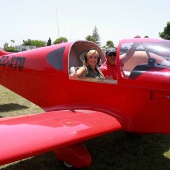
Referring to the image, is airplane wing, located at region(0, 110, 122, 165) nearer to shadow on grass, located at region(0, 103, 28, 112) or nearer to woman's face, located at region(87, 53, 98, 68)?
A: woman's face, located at region(87, 53, 98, 68)

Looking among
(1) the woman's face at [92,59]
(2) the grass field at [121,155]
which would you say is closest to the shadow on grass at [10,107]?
(2) the grass field at [121,155]

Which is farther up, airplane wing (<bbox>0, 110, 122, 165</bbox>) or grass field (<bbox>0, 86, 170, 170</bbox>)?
airplane wing (<bbox>0, 110, 122, 165</bbox>)

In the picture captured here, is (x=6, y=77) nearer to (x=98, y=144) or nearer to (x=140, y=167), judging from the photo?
(x=98, y=144)

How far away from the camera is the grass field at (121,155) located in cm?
356

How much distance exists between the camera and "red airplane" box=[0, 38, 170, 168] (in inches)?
101

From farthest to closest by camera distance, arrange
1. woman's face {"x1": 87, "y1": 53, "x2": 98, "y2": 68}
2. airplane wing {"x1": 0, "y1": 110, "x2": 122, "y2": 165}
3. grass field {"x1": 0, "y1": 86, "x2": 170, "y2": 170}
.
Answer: woman's face {"x1": 87, "y1": 53, "x2": 98, "y2": 68} < grass field {"x1": 0, "y1": 86, "x2": 170, "y2": 170} < airplane wing {"x1": 0, "y1": 110, "x2": 122, "y2": 165}

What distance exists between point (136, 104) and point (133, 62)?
22.6 inches

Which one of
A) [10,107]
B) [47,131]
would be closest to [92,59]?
[47,131]

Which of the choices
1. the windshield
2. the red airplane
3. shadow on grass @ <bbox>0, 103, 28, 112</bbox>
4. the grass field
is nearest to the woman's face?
the red airplane

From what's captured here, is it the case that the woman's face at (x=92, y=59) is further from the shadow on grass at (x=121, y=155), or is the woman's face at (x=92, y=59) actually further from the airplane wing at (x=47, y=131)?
the shadow on grass at (x=121, y=155)

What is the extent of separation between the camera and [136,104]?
336 centimetres

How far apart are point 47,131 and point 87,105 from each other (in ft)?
4.18

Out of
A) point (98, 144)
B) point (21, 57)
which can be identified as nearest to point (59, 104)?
point (98, 144)

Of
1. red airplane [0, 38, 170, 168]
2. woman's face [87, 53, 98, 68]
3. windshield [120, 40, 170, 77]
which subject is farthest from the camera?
woman's face [87, 53, 98, 68]
